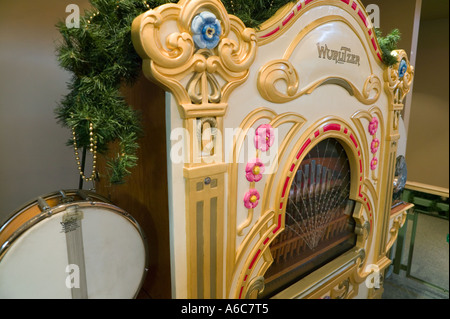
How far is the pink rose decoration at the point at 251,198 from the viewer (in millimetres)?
1005

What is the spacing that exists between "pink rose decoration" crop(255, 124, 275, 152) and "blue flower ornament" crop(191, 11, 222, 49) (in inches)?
12.7

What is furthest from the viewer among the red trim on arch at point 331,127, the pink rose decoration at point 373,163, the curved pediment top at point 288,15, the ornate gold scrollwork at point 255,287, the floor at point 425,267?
the floor at point 425,267

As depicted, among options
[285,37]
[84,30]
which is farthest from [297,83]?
[84,30]

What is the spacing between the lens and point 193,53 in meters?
0.79

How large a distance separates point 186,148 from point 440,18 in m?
4.52

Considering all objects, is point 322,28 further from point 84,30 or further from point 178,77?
point 84,30

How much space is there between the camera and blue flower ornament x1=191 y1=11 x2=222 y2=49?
750mm

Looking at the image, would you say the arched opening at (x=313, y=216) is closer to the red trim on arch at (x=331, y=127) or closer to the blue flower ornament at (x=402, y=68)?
the red trim on arch at (x=331, y=127)

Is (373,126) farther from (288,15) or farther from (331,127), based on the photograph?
(288,15)

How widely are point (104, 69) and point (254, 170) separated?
56 cm

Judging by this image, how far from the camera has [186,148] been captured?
815mm

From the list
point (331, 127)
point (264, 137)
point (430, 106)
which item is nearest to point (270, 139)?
point (264, 137)

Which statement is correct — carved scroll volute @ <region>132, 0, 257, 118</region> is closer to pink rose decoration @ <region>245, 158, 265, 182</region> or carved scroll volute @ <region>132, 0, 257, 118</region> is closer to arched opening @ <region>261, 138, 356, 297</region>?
pink rose decoration @ <region>245, 158, 265, 182</region>
